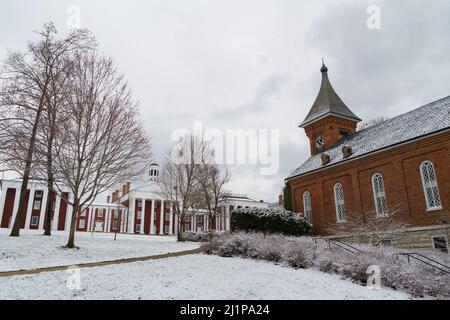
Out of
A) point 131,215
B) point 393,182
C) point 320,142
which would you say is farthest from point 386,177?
point 131,215

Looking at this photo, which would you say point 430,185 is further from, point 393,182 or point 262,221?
point 262,221

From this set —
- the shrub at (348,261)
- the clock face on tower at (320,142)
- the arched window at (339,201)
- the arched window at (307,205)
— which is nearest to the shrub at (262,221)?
the arched window at (339,201)

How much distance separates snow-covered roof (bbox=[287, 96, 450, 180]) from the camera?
22.0 meters

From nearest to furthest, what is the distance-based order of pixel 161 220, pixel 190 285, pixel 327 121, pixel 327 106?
pixel 190 285, pixel 327 121, pixel 327 106, pixel 161 220

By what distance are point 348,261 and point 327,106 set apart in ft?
86.7

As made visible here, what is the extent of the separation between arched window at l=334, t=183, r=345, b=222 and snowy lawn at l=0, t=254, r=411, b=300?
54.4 ft

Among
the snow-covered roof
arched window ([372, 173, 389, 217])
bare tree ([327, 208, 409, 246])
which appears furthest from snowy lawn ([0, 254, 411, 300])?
the snow-covered roof

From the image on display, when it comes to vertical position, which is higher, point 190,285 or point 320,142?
point 320,142

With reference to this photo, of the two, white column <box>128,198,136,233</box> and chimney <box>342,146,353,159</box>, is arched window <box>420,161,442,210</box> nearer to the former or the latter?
chimney <box>342,146,353,159</box>

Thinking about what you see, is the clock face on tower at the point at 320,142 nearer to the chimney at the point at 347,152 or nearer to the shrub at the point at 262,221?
the chimney at the point at 347,152

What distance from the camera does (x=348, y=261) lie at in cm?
1254

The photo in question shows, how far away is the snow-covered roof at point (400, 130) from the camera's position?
2199cm

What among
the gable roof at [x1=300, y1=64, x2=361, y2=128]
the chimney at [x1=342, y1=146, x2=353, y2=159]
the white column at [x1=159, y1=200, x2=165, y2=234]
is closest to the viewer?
the chimney at [x1=342, y1=146, x2=353, y2=159]
